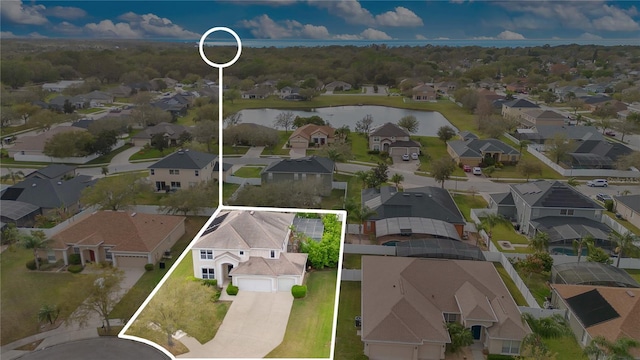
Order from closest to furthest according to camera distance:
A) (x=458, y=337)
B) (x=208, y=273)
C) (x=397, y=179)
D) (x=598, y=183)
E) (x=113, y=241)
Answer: (x=208, y=273)
(x=113, y=241)
(x=458, y=337)
(x=397, y=179)
(x=598, y=183)

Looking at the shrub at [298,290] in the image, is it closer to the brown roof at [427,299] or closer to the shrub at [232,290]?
the shrub at [232,290]

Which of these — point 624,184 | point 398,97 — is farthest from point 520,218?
point 624,184

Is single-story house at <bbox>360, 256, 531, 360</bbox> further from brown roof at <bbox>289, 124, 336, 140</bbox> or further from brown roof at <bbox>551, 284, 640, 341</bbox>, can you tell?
brown roof at <bbox>289, 124, 336, 140</bbox>

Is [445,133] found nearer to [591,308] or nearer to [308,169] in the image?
[308,169]

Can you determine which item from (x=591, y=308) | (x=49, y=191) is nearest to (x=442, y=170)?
(x=591, y=308)

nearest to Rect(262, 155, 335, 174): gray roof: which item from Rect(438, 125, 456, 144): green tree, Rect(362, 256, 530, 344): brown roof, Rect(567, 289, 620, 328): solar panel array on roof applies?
Rect(362, 256, 530, 344): brown roof

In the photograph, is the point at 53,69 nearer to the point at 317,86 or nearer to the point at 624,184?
the point at 317,86
